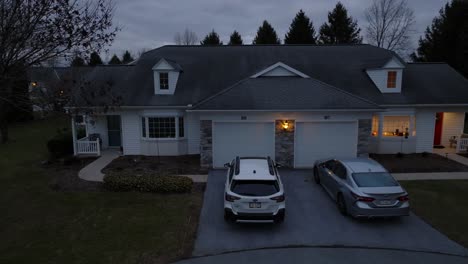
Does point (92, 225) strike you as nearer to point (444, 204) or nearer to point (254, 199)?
point (254, 199)

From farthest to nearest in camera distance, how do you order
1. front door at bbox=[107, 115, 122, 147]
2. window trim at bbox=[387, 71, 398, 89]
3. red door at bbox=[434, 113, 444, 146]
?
red door at bbox=[434, 113, 444, 146] < front door at bbox=[107, 115, 122, 147] < window trim at bbox=[387, 71, 398, 89]

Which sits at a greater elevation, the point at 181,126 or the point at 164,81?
the point at 164,81

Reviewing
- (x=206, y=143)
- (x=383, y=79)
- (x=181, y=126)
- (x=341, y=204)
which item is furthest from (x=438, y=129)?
(x=181, y=126)

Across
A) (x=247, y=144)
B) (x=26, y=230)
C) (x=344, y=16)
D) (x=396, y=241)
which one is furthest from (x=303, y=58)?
(x=344, y=16)

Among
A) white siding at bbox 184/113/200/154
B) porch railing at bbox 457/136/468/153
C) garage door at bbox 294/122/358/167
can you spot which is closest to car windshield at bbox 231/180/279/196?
garage door at bbox 294/122/358/167

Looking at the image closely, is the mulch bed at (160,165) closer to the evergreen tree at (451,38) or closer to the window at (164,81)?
the window at (164,81)

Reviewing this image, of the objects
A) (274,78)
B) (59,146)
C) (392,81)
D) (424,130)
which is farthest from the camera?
(392,81)

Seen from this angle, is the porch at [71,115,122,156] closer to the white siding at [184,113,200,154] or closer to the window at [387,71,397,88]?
the white siding at [184,113,200,154]
